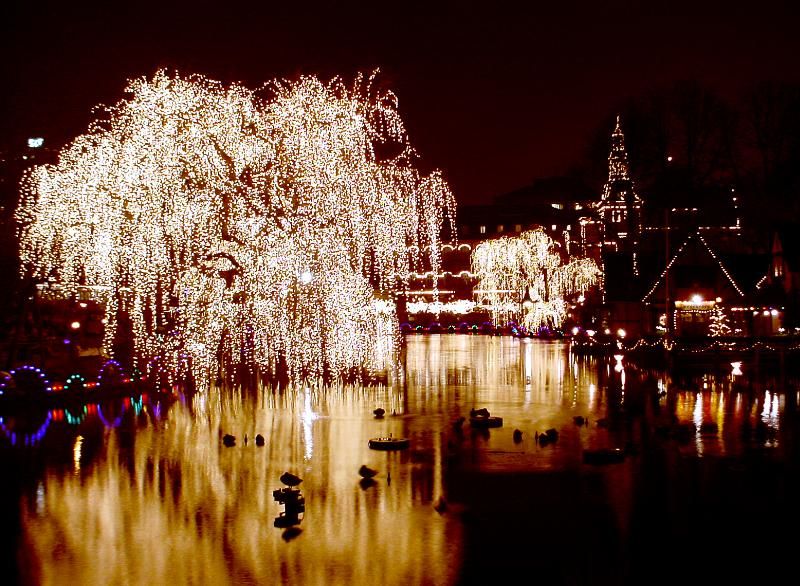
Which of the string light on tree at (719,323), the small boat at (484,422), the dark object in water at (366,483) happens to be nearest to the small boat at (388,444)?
the small boat at (484,422)

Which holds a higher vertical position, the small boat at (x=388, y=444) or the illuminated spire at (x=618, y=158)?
the illuminated spire at (x=618, y=158)

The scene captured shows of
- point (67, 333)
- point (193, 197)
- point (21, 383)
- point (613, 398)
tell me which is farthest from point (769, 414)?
point (67, 333)

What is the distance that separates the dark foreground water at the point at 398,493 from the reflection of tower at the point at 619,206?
39434 mm

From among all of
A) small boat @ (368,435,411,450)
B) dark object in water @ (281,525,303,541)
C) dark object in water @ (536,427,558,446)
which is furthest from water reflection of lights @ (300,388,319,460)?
dark object in water @ (281,525,303,541)

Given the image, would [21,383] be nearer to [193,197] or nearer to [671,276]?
[193,197]

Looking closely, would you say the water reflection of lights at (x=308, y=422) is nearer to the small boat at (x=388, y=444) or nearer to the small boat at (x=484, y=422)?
the small boat at (x=388, y=444)

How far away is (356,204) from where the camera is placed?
27.9 m

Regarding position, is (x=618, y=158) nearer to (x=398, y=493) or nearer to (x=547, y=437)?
(x=547, y=437)

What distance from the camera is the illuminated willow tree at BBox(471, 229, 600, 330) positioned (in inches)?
3061

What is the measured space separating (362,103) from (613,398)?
40.2 ft

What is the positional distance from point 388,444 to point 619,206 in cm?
5244

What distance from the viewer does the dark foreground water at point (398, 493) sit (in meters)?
12.9

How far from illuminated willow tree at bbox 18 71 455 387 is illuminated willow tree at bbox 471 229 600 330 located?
49988 mm

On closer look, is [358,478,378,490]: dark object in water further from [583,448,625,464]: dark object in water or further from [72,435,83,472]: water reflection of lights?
[72,435,83,472]: water reflection of lights
